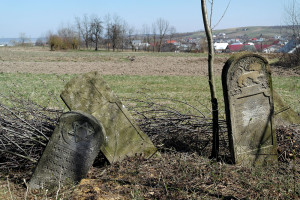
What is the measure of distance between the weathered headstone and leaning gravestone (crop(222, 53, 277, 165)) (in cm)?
→ 134

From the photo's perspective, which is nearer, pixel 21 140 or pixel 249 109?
pixel 249 109

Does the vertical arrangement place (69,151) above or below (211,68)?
below

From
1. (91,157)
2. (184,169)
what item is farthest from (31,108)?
(184,169)

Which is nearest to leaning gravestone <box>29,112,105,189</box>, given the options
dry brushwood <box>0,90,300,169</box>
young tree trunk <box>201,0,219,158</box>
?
dry brushwood <box>0,90,300,169</box>

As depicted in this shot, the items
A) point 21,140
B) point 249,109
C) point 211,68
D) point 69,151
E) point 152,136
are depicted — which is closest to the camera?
point 69,151

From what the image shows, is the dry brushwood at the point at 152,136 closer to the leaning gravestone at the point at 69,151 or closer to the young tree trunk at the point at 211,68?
the young tree trunk at the point at 211,68

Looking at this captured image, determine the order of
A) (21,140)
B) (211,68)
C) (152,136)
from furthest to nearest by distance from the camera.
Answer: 1. (152,136)
2. (21,140)
3. (211,68)

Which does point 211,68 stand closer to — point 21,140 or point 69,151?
point 69,151

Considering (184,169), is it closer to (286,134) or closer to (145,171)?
(145,171)

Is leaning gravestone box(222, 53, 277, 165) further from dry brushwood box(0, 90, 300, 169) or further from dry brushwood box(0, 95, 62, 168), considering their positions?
dry brushwood box(0, 95, 62, 168)

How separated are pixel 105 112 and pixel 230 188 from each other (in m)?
1.92

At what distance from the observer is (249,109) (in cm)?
430

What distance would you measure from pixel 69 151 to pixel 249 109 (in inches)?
95.3

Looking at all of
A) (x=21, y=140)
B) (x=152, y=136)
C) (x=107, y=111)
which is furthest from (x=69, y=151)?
(x=152, y=136)
